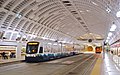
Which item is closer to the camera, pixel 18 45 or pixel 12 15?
pixel 12 15

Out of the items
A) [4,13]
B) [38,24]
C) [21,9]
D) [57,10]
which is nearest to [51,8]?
[57,10]

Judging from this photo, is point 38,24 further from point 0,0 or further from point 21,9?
point 0,0

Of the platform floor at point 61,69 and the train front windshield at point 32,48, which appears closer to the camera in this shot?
the platform floor at point 61,69

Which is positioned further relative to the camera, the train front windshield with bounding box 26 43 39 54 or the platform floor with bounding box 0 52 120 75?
the train front windshield with bounding box 26 43 39 54

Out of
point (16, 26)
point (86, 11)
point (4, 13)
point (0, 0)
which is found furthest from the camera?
point (86, 11)

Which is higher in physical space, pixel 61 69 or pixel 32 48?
pixel 32 48

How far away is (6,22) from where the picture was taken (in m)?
37.2

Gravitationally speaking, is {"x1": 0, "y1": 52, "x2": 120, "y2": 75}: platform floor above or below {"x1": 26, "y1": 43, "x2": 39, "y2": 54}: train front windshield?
below

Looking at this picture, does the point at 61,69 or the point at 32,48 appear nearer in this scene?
the point at 61,69

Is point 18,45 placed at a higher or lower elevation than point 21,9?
lower

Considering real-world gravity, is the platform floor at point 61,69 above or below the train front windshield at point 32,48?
below

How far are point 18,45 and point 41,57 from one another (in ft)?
27.0

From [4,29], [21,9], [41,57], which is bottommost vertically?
[41,57]

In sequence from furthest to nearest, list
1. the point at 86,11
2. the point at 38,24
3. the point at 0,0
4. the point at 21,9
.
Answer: the point at 38,24 → the point at 86,11 → the point at 21,9 → the point at 0,0
